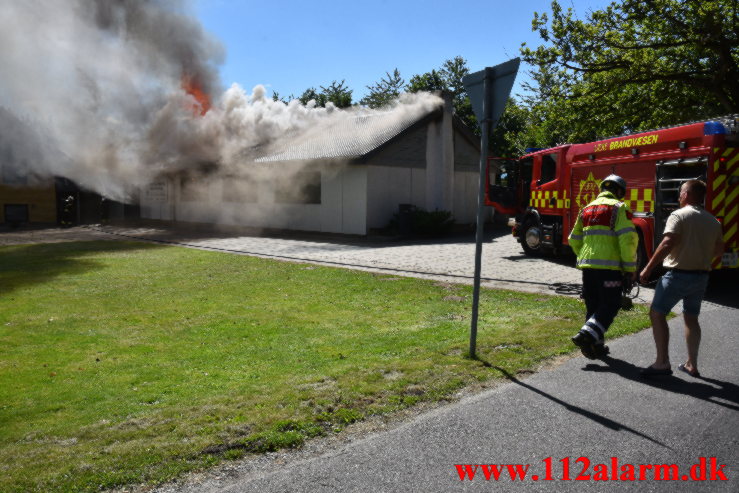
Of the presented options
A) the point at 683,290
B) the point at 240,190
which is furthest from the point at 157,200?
the point at 683,290

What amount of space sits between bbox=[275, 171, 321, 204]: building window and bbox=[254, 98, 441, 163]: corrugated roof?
0.97 meters

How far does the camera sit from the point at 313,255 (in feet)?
48.0

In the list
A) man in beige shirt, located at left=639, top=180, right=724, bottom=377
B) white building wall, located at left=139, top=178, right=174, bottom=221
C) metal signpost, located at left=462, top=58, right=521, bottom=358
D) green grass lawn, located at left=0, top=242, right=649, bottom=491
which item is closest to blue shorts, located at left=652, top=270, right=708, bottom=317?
man in beige shirt, located at left=639, top=180, right=724, bottom=377

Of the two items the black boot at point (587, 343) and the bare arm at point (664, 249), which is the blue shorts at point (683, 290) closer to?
the bare arm at point (664, 249)

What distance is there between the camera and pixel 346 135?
2248cm

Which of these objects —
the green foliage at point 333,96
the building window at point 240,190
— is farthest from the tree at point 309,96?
the building window at point 240,190

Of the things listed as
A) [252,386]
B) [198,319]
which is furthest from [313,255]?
[252,386]

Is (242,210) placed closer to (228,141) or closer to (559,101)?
(228,141)

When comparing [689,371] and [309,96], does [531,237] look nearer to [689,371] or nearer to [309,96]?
[689,371]

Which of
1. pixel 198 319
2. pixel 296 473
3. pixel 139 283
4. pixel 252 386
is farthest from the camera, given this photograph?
pixel 139 283

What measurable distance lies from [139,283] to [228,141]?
12.1 metres

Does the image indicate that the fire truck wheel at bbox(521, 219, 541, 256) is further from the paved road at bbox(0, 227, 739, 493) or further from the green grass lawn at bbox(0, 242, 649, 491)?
the paved road at bbox(0, 227, 739, 493)

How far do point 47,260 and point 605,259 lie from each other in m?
13.1

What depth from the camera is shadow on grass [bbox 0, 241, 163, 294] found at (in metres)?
10.6
